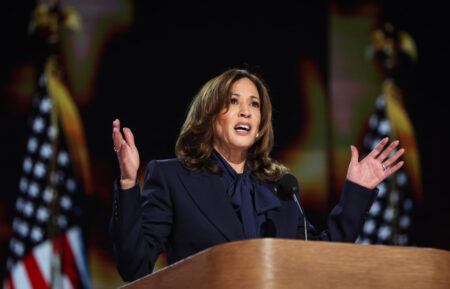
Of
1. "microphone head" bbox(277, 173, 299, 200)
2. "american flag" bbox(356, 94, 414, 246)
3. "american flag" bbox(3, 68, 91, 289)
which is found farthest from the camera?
"american flag" bbox(356, 94, 414, 246)

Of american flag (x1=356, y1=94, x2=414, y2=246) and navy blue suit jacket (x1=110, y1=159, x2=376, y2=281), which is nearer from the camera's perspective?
navy blue suit jacket (x1=110, y1=159, x2=376, y2=281)

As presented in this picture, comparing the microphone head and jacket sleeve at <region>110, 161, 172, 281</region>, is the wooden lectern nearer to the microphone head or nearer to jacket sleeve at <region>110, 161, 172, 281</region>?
jacket sleeve at <region>110, 161, 172, 281</region>

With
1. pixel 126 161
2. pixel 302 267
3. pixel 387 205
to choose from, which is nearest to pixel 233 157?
pixel 126 161

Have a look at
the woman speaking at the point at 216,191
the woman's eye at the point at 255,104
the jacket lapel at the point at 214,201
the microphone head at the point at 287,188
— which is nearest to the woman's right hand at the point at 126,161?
the woman speaking at the point at 216,191

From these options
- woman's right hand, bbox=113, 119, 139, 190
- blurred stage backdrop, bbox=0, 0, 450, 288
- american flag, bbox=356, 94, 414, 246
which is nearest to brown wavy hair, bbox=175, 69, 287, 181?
woman's right hand, bbox=113, 119, 139, 190

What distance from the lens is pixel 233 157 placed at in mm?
2334

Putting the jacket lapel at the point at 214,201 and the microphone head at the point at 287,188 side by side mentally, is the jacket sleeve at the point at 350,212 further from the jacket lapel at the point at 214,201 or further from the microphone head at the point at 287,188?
the jacket lapel at the point at 214,201

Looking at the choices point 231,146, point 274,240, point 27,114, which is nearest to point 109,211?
point 27,114

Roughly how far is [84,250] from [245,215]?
1.94 metres

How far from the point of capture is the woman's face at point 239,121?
2.29 metres

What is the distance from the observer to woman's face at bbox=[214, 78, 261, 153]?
229 centimetres

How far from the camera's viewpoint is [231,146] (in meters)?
2.31

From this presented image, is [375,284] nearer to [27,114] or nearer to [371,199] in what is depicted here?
[371,199]

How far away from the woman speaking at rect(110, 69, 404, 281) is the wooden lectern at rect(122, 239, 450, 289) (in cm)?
37
